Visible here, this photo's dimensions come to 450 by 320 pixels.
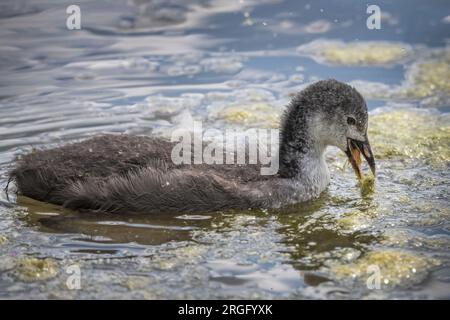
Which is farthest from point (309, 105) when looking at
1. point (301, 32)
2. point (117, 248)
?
point (301, 32)

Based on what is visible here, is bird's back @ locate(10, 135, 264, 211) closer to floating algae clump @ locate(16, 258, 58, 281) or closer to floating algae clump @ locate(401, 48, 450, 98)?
floating algae clump @ locate(16, 258, 58, 281)

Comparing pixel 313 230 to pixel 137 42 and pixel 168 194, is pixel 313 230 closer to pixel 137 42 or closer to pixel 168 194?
pixel 168 194

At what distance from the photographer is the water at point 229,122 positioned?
6.60 metres

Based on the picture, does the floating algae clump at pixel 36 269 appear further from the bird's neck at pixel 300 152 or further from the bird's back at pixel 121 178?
the bird's neck at pixel 300 152

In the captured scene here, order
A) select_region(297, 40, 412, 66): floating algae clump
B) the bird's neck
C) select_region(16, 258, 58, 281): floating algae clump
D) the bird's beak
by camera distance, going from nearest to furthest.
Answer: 1. select_region(16, 258, 58, 281): floating algae clump
2. the bird's neck
3. the bird's beak
4. select_region(297, 40, 412, 66): floating algae clump

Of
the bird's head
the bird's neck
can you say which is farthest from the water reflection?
the bird's head

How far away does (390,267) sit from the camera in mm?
6719

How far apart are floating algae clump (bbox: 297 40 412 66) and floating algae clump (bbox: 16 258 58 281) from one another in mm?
7103

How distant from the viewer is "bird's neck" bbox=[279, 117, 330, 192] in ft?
27.0

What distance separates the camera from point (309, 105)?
27.0ft

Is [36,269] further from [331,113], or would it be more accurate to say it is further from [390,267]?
[331,113]

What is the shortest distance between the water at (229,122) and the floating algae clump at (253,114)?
0.04 m

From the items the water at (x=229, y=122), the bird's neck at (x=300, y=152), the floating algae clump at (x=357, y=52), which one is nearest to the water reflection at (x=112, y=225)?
the water at (x=229, y=122)

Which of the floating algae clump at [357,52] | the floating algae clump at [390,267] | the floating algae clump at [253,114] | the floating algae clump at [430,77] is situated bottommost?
the floating algae clump at [390,267]
